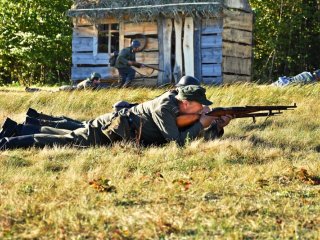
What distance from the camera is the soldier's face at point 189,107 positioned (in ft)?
24.4

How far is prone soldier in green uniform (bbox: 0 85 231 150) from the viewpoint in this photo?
7336 mm

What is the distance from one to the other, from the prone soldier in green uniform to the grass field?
231 millimetres

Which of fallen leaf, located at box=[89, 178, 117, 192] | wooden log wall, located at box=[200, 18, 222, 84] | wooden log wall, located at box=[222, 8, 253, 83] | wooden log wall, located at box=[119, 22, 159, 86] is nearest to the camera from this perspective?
fallen leaf, located at box=[89, 178, 117, 192]

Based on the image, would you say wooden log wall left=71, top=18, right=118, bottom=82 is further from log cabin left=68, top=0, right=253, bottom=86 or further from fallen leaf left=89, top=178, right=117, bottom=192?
fallen leaf left=89, top=178, right=117, bottom=192

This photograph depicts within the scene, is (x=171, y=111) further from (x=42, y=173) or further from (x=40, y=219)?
(x=40, y=219)

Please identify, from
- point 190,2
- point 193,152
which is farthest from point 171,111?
point 190,2

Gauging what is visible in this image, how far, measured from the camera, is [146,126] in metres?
7.58

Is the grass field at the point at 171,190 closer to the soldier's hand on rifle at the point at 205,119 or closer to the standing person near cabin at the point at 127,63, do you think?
the soldier's hand on rifle at the point at 205,119

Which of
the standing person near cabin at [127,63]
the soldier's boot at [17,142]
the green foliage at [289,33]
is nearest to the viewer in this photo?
the soldier's boot at [17,142]

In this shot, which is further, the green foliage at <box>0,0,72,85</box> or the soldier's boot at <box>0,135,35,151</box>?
the green foliage at <box>0,0,72,85</box>

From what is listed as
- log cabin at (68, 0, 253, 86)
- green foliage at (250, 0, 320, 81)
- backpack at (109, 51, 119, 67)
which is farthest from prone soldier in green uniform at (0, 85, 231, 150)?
green foliage at (250, 0, 320, 81)

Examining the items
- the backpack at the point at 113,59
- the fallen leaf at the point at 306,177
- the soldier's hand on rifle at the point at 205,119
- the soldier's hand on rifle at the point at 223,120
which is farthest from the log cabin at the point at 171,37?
the fallen leaf at the point at 306,177

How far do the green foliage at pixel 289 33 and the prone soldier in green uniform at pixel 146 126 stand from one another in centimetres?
1876

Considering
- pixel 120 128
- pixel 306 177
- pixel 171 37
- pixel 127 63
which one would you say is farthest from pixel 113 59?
pixel 306 177
